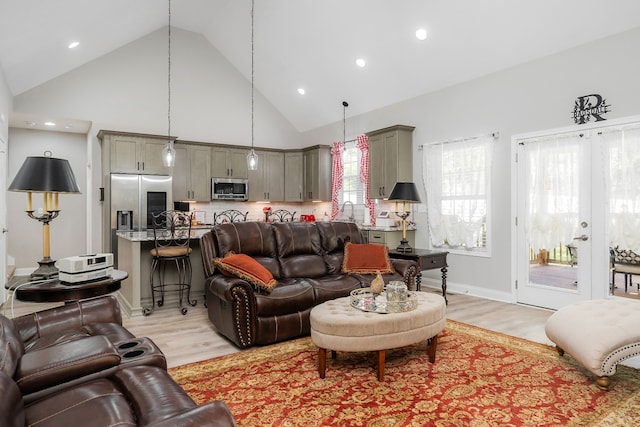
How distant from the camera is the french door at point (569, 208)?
4.20 meters

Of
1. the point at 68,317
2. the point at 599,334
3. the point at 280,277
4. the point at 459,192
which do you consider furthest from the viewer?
the point at 459,192

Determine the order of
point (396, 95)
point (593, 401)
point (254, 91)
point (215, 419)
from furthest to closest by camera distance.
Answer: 1. point (254, 91)
2. point (396, 95)
3. point (593, 401)
4. point (215, 419)

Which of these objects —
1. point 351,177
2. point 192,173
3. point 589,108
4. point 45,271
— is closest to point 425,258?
point 589,108

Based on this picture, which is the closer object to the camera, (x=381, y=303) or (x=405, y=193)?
(x=381, y=303)

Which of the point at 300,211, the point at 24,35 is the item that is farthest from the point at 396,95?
the point at 24,35

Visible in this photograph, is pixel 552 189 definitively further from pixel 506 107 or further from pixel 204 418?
pixel 204 418

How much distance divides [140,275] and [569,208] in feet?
17.0

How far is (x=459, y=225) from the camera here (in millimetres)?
A: 5742

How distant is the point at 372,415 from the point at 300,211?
713 centimetres

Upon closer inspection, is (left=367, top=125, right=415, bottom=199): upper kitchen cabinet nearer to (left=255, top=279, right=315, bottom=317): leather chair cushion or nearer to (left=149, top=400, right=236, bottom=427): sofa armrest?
(left=255, top=279, right=315, bottom=317): leather chair cushion

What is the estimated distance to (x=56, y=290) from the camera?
94.7 inches

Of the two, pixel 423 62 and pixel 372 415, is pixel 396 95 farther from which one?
pixel 372 415

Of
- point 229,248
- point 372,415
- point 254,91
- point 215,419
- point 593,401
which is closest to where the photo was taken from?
point 215,419

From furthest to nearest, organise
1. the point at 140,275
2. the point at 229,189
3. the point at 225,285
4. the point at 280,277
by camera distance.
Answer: the point at 229,189, the point at 140,275, the point at 280,277, the point at 225,285
